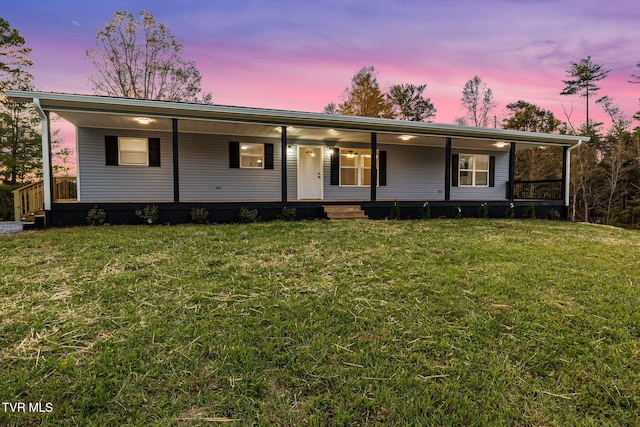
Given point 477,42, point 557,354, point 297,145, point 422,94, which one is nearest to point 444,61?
point 477,42

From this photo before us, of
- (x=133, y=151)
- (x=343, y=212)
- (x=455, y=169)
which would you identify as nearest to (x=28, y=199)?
(x=133, y=151)

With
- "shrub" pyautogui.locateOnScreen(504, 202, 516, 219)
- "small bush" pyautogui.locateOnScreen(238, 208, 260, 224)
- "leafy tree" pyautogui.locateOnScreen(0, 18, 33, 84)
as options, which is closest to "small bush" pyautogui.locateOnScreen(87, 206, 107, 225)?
"small bush" pyautogui.locateOnScreen(238, 208, 260, 224)

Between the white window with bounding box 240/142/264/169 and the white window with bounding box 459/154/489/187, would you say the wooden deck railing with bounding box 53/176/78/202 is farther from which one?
the white window with bounding box 459/154/489/187

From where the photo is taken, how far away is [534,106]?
77.6 feet

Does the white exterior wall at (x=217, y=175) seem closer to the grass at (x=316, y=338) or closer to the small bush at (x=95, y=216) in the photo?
the small bush at (x=95, y=216)

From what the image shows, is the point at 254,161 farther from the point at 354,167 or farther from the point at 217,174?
the point at 354,167

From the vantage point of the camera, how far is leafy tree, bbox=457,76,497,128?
2442 centimetres

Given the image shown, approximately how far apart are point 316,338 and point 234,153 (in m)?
8.62

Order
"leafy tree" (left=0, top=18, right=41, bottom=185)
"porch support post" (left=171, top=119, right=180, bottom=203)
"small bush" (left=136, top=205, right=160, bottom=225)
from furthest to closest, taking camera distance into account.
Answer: "leafy tree" (left=0, top=18, right=41, bottom=185) → "porch support post" (left=171, top=119, right=180, bottom=203) → "small bush" (left=136, top=205, right=160, bottom=225)

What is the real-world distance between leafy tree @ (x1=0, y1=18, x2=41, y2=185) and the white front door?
12.5m

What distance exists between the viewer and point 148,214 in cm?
741

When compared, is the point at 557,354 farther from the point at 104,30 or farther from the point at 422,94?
the point at 422,94

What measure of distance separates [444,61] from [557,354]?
560 inches

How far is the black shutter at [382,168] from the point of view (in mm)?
11656
